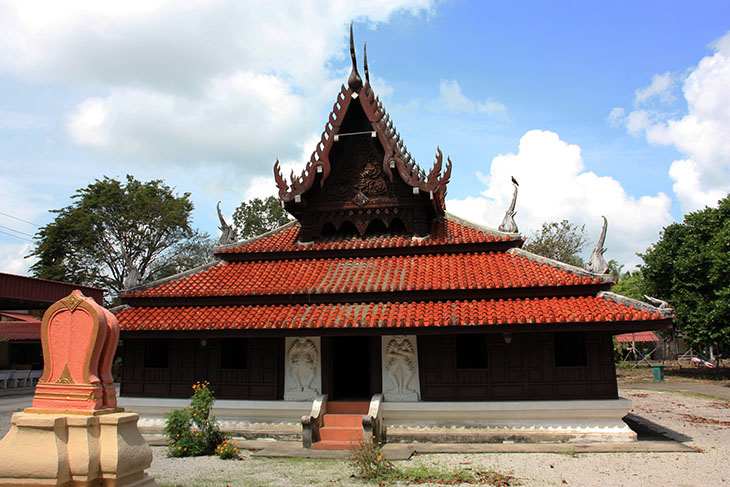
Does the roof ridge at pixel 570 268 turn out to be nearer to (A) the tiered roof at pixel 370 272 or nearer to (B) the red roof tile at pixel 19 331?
(A) the tiered roof at pixel 370 272

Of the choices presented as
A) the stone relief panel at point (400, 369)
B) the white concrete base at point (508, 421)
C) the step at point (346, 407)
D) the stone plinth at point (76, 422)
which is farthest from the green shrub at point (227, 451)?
the stone plinth at point (76, 422)

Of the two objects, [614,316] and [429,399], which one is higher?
[614,316]

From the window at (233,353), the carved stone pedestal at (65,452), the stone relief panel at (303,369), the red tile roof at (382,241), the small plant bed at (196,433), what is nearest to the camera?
the carved stone pedestal at (65,452)

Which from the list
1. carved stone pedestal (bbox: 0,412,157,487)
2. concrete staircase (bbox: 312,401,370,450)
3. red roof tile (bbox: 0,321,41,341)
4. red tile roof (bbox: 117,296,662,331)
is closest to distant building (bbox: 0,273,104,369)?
red roof tile (bbox: 0,321,41,341)

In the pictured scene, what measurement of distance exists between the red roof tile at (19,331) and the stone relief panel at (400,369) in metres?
22.7

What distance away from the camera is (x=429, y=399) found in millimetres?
11258

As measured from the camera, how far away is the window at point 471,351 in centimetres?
1145

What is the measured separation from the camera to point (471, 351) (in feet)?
37.9

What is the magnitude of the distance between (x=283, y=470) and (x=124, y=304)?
6.59 meters

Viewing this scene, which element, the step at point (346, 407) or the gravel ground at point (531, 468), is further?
the step at point (346, 407)

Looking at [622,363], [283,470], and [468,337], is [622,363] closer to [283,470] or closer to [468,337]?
[468,337]

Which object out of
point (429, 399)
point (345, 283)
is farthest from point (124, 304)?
point (429, 399)

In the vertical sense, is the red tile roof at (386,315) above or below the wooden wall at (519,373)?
above

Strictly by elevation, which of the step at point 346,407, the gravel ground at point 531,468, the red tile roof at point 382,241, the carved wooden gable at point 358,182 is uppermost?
the carved wooden gable at point 358,182
